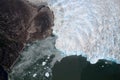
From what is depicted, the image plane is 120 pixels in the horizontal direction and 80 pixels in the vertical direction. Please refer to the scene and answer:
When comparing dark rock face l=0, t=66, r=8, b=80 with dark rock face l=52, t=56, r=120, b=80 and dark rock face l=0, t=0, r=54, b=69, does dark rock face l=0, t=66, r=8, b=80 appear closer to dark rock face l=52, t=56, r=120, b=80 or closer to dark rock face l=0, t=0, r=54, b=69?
dark rock face l=0, t=0, r=54, b=69

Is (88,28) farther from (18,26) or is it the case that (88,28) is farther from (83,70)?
(18,26)

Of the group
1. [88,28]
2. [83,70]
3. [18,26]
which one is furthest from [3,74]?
[88,28]

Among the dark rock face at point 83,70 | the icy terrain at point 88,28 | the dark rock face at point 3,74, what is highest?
the icy terrain at point 88,28

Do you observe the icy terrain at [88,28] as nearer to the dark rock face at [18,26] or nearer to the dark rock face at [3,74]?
the dark rock face at [18,26]

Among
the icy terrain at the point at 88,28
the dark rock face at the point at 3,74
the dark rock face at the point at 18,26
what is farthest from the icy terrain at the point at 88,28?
the dark rock face at the point at 3,74

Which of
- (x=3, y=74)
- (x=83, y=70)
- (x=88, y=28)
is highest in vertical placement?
(x=88, y=28)

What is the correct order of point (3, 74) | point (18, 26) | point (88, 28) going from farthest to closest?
point (88, 28) < point (18, 26) < point (3, 74)

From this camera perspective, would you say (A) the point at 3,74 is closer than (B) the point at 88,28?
Yes

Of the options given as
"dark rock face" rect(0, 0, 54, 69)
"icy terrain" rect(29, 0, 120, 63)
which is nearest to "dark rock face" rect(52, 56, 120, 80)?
"icy terrain" rect(29, 0, 120, 63)
